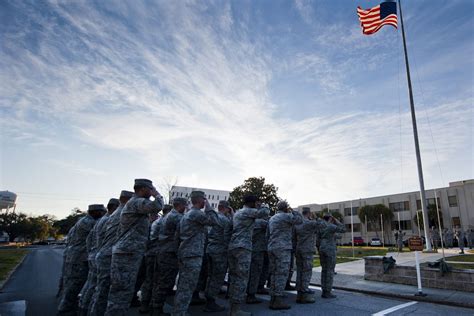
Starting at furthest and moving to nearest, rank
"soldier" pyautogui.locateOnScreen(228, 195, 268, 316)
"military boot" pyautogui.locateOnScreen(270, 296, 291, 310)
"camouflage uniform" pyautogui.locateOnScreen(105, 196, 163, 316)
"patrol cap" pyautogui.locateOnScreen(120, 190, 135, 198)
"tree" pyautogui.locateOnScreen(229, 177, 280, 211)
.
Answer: "tree" pyautogui.locateOnScreen(229, 177, 280, 211), "military boot" pyautogui.locateOnScreen(270, 296, 291, 310), "patrol cap" pyautogui.locateOnScreen(120, 190, 135, 198), "soldier" pyautogui.locateOnScreen(228, 195, 268, 316), "camouflage uniform" pyautogui.locateOnScreen(105, 196, 163, 316)

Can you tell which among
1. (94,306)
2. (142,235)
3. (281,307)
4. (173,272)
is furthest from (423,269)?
(94,306)

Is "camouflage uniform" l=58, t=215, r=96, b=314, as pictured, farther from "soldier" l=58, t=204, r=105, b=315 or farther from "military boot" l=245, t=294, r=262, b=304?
"military boot" l=245, t=294, r=262, b=304

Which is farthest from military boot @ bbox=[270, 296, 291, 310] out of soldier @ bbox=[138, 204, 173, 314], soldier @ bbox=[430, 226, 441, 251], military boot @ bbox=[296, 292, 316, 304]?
soldier @ bbox=[430, 226, 441, 251]

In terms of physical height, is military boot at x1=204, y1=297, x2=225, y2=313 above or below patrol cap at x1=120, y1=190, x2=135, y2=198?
below

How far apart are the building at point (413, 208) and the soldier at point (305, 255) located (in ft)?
137

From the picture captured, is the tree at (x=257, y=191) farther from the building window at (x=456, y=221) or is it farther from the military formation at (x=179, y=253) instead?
the military formation at (x=179, y=253)

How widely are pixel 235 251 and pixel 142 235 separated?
194 centimetres

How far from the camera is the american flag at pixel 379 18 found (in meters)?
18.4

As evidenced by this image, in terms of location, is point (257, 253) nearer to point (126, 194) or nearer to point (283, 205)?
point (283, 205)

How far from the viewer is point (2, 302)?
26.0ft

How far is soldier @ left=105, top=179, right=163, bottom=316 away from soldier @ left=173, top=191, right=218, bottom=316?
0.76 m

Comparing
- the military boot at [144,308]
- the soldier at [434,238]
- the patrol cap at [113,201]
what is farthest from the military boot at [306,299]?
the soldier at [434,238]

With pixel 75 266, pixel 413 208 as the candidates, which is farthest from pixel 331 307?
pixel 413 208

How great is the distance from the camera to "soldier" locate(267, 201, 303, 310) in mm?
6410
